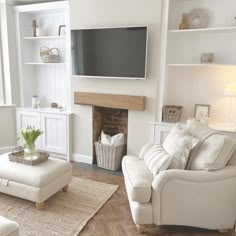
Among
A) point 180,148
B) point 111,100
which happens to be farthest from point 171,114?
point 180,148

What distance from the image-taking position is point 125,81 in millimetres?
3482

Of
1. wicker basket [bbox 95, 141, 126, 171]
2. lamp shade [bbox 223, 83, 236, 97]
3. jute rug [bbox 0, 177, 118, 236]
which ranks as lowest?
jute rug [bbox 0, 177, 118, 236]

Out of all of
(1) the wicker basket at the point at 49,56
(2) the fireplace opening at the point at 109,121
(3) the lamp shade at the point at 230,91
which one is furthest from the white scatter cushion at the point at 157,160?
(1) the wicker basket at the point at 49,56

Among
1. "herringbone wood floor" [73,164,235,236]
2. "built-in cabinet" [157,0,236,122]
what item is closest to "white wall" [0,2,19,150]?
"herringbone wood floor" [73,164,235,236]

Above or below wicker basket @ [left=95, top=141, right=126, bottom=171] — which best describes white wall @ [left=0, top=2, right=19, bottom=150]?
above

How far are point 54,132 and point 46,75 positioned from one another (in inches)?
44.5

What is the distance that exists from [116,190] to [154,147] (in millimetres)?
812

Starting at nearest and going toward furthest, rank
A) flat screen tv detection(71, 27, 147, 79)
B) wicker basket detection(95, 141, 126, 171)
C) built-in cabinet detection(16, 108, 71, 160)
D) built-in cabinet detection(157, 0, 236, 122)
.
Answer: built-in cabinet detection(157, 0, 236, 122), flat screen tv detection(71, 27, 147, 79), wicker basket detection(95, 141, 126, 171), built-in cabinet detection(16, 108, 71, 160)

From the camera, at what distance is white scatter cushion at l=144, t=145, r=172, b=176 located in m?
2.22

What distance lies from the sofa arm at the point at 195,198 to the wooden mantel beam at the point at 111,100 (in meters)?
1.44

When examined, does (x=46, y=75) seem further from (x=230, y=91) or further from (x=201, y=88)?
(x=230, y=91)

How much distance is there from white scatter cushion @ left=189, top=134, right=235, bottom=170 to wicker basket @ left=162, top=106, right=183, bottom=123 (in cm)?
103

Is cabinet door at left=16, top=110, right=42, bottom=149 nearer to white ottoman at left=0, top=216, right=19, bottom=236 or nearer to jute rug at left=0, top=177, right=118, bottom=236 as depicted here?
jute rug at left=0, top=177, right=118, bottom=236

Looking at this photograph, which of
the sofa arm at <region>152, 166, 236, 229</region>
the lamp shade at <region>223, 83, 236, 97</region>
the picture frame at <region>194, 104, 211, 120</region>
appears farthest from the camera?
the picture frame at <region>194, 104, 211, 120</region>
